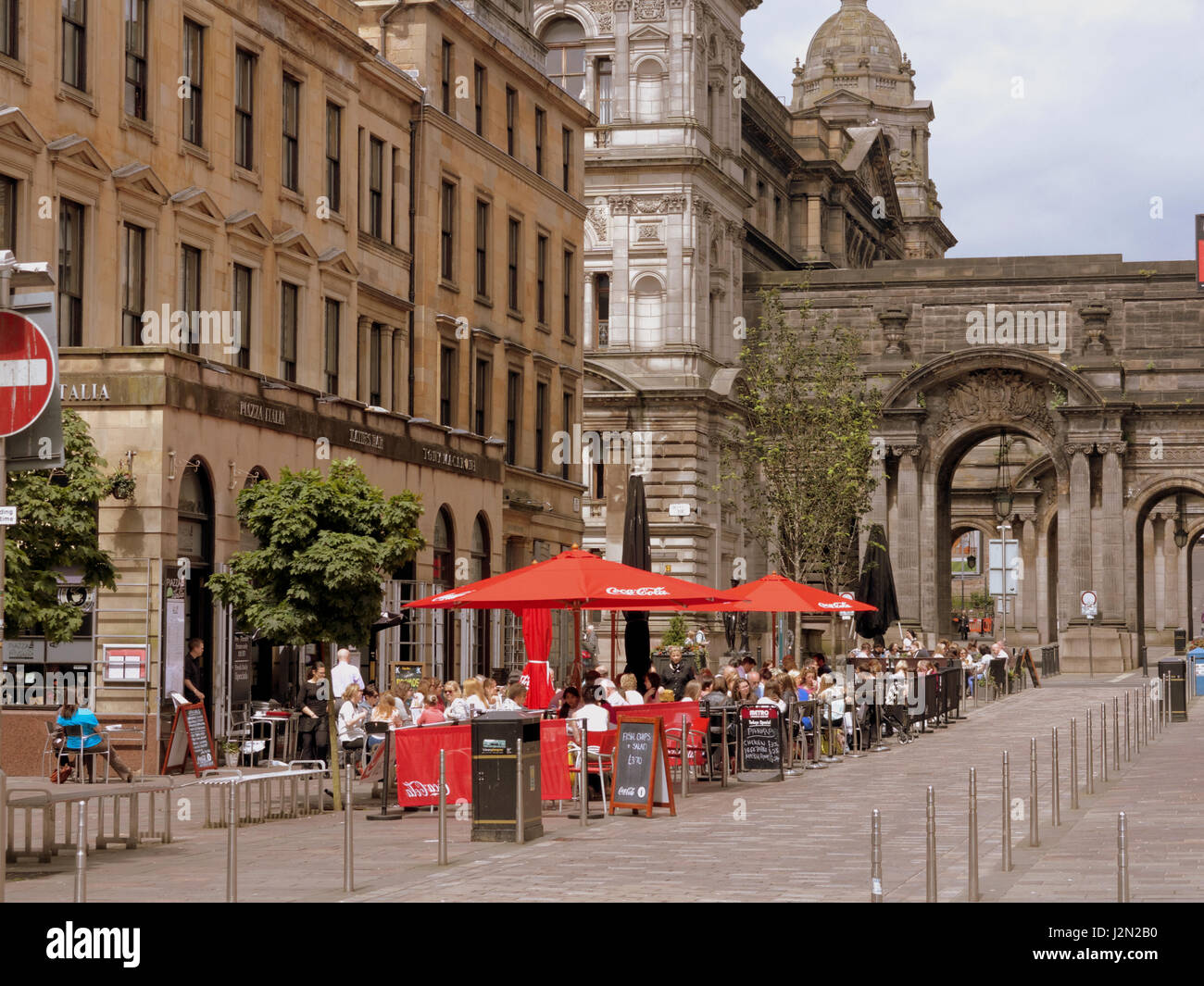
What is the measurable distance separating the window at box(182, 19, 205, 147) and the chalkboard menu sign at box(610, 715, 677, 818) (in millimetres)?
14834

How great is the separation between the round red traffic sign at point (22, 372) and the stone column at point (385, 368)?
26.3m

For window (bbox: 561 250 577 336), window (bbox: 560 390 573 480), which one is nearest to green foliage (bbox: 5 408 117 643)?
window (bbox: 560 390 573 480)

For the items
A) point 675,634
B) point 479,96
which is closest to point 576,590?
point 479,96

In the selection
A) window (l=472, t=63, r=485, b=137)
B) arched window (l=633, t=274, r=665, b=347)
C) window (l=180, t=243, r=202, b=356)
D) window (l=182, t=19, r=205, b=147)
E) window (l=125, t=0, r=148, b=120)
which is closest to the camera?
window (l=125, t=0, r=148, b=120)

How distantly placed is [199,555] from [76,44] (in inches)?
304

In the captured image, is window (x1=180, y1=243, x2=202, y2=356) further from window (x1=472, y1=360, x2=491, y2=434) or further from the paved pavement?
window (x1=472, y1=360, x2=491, y2=434)

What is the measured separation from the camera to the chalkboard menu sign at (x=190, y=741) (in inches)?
1100

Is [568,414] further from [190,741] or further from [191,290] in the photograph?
[190,741]

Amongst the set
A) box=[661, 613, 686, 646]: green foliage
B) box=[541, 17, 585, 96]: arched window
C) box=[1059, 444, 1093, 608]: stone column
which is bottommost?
box=[661, 613, 686, 646]: green foliage

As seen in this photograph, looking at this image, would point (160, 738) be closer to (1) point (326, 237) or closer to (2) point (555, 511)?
(1) point (326, 237)

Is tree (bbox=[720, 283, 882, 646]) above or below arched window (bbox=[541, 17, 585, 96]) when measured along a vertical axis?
below

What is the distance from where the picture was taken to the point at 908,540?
238ft

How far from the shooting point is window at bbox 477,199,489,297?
47469 mm
